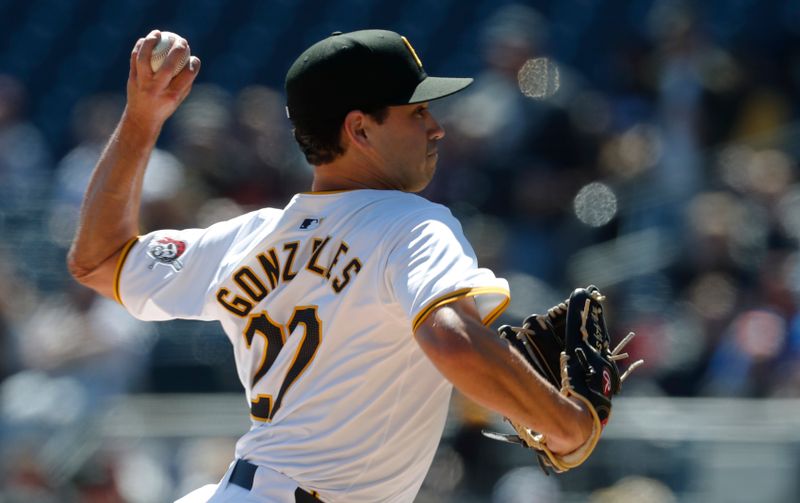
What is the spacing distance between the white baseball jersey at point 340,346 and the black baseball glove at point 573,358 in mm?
214

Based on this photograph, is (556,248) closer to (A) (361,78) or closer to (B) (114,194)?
(B) (114,194)

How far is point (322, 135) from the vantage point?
282cm

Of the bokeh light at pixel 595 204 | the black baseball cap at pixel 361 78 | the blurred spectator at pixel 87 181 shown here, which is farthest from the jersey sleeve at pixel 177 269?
the bokeh light at pixel 595 204

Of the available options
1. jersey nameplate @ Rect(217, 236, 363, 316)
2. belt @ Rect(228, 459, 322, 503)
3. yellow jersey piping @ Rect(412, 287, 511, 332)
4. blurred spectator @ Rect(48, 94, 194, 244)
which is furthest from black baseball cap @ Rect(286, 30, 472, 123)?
blurred spectator @ Rect(48, 94, 194, 244)

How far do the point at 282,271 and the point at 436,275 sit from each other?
475mm

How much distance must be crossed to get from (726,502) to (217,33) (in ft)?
20.7

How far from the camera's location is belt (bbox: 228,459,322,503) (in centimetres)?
267

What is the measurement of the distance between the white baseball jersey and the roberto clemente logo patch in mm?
222

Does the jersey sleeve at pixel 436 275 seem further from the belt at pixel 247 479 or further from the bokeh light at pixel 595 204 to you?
the bokeh light at pixel 595 204

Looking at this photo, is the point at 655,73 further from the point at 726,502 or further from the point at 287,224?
the point at 287,224

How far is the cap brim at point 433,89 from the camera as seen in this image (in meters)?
2.72

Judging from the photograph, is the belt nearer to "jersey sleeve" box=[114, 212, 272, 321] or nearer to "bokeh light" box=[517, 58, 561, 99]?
"jersey sleeve" box=[114, 212, 272, 321]

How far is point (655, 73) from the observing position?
7695 millimetres

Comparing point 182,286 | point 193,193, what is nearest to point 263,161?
point 193,193
